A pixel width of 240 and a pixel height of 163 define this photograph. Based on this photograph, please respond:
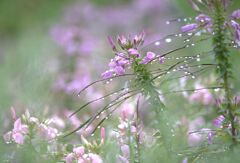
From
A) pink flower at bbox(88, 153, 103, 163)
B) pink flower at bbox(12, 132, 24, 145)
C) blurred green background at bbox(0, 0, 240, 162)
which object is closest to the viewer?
pink flower at bbox(88, 153, 103, 163)

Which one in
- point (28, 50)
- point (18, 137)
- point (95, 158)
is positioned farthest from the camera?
point (28, 50)

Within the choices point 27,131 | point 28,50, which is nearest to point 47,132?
point 27,131

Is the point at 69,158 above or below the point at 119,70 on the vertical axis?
below

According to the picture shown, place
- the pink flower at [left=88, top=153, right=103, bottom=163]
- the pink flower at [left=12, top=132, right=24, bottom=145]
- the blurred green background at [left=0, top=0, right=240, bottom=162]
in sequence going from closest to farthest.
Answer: the pink flower at [left=88, top=153, right=103, bottom=163] < the pink flower at [left=12, top=132, right=24, bottom=145] < the blurred green background at [left=0, top=0, right=240, bottom=162]

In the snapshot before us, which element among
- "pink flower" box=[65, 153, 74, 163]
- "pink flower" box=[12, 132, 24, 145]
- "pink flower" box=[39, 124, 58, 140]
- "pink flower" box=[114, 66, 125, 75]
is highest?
"pink flower" box=[114, 66, 125, 75]

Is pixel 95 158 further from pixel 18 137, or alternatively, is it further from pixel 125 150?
pixel 18 137

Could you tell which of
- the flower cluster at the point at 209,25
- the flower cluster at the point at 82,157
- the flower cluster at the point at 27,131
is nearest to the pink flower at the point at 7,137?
the flower cluster at the point at 27,131

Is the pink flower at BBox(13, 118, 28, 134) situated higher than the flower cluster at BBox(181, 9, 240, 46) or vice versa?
the flower cluster at BBox(181, 9, 240, 46)

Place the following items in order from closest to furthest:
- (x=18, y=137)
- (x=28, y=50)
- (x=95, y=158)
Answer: (x=95, y=158) → (x=18, y=137) → (x=28, y=50)

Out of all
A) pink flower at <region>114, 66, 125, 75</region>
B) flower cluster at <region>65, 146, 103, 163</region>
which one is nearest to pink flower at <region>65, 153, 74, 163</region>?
flower cluster at <region>65, 146, 103, 163</region>

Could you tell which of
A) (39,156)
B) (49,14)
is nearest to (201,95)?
(39,156)

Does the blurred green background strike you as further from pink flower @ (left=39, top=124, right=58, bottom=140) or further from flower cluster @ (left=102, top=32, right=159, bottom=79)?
flower cluster @ (left=102, top=32, right=159, bottom=79)
